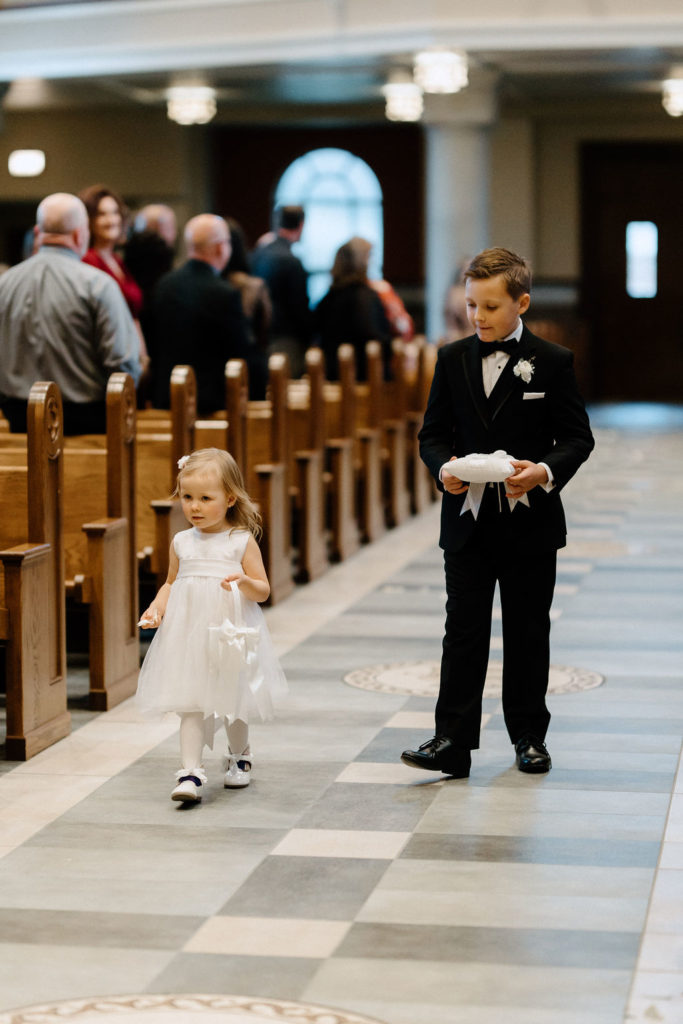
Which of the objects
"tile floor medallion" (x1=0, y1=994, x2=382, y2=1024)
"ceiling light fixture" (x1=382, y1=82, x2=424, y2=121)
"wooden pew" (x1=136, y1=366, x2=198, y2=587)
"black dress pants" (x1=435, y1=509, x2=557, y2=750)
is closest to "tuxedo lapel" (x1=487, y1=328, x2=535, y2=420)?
"black dress pants" (x1=435, y1=509, x2=557, y2=750)

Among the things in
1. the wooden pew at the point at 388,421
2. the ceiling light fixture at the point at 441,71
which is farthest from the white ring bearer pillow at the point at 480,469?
the ceiling light fixture at the point at 441,71

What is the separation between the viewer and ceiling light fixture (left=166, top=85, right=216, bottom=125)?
659 inches

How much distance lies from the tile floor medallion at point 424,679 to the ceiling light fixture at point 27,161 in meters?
15.0

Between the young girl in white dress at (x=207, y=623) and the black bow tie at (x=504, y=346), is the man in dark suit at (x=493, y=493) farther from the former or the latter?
the young girl in white dress at (x=207, y=623)

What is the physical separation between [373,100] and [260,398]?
40.6 feet

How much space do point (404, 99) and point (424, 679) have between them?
37.9ft

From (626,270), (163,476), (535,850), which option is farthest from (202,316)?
(626,270)

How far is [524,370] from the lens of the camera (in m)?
4.44

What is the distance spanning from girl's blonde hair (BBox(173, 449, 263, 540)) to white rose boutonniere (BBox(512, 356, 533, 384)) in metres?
0.79

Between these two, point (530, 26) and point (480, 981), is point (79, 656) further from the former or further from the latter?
point (530, 26)

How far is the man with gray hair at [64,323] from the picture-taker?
20.8ft

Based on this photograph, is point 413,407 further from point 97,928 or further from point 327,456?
point 97,928

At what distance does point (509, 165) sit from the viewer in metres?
20.7

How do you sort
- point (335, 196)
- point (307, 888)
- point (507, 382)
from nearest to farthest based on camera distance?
point (307, 888) → point (507, 382) → point (335, 196)
